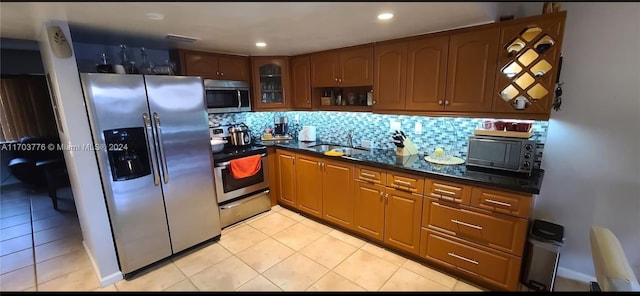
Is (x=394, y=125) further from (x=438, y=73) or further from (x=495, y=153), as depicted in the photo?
(x=495, y=153)

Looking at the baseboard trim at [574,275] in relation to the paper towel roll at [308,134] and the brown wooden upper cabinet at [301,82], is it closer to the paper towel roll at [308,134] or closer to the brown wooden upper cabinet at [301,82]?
the paper towel roll at [308,134]

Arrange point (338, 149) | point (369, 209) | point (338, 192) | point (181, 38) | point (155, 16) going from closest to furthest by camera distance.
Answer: point (155, 16)
point (181, 38)
point (369, 209)
point (338, 192)
point (338, 149)

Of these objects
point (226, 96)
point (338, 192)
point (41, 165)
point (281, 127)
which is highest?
point (226, 96)

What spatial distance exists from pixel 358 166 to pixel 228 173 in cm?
146

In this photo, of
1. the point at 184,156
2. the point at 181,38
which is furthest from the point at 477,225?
the point at 181,38

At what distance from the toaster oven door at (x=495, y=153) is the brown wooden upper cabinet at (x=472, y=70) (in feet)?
0.90

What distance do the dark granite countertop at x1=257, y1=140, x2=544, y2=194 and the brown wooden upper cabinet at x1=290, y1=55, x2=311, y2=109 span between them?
81 cm

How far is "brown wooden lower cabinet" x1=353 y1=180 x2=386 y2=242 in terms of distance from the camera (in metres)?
2.61

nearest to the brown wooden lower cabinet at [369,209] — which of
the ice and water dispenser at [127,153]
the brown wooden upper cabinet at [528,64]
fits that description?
the brown wooden upper cabinet at [528,64]

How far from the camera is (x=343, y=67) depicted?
2.99m

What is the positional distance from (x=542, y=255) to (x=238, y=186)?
9.46 feet

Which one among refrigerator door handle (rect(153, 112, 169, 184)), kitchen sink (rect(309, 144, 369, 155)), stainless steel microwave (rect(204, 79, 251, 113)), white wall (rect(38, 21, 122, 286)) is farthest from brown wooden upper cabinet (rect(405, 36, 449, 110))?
white wall (rect(38, 21, 122, 286))

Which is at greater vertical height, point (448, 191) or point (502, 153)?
point (502, 153)

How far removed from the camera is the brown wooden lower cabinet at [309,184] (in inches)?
122
